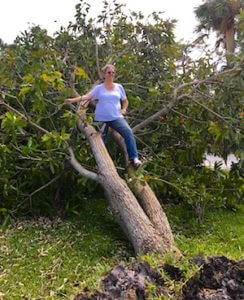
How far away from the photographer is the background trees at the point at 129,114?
17.2 feet

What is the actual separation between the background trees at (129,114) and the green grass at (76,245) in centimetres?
25

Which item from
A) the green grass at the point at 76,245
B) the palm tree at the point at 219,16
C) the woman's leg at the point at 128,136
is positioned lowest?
the green grass at the point at 76,245

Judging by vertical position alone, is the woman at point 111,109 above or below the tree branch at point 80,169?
above

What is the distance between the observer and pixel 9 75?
18.9ft

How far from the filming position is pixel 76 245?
476cm

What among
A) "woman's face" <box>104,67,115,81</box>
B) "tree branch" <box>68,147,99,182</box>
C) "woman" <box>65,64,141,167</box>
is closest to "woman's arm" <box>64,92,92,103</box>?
"woman" <box>65,64,141,167</box>

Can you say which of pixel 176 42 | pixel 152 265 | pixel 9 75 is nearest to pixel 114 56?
pixel 176 42

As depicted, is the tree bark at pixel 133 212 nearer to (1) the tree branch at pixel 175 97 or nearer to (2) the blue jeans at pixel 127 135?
(2) the blue jeans at pixel 127 135

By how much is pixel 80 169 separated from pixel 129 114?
1.33 m

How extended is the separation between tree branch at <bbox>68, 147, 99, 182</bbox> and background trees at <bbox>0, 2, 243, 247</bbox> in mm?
128

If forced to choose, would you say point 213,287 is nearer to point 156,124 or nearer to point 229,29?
point 156,124

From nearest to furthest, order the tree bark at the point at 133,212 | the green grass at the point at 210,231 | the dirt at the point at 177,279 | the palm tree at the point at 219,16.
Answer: the dirt at the point at 177,279 < the tree bark at the point at 133,212 < the green grass at the point at 210,231 < the palm tree at the point at 219,16

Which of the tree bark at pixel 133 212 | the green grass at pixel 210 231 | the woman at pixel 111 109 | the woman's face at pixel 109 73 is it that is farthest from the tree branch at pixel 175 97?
the green grass at pixel 210 231

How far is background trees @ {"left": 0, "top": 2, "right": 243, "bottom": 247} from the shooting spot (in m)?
5.25
